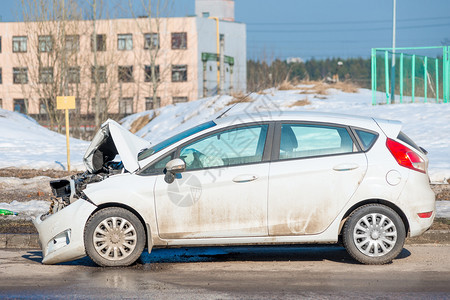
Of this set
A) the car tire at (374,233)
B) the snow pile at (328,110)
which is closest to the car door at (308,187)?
the car tire at (374,233)

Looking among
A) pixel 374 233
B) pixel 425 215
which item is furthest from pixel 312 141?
pixel 425 215

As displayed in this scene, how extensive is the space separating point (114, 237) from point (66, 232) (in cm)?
51

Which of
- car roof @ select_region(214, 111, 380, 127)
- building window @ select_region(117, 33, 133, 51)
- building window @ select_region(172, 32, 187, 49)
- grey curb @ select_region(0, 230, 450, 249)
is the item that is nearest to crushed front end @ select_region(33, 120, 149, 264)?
grey curb @ select_region(0, 230, 450, 249)

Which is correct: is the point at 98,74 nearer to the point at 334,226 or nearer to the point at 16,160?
the point at 16,160

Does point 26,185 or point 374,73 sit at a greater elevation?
point 374,73

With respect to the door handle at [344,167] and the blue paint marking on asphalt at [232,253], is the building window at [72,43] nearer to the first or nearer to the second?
the blue paint marking on asphalt at [232,253]

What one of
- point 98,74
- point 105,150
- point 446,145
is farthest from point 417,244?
point 98,74

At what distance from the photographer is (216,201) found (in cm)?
673

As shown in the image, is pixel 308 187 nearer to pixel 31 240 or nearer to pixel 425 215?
pixel 425 215

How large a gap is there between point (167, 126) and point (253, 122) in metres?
26.0

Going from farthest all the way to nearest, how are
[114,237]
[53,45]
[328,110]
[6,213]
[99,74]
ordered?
[99,74]
[53,45]
[328,110]
[6,213]
[114,237]

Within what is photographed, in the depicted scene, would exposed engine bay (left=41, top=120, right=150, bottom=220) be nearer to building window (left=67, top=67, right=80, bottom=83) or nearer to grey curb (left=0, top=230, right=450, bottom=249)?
grey curb (left=0, top=230, right=450, bottom=249)

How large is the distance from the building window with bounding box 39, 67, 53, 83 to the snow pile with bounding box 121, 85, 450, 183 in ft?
19.9

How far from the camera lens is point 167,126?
32812 millimetres
